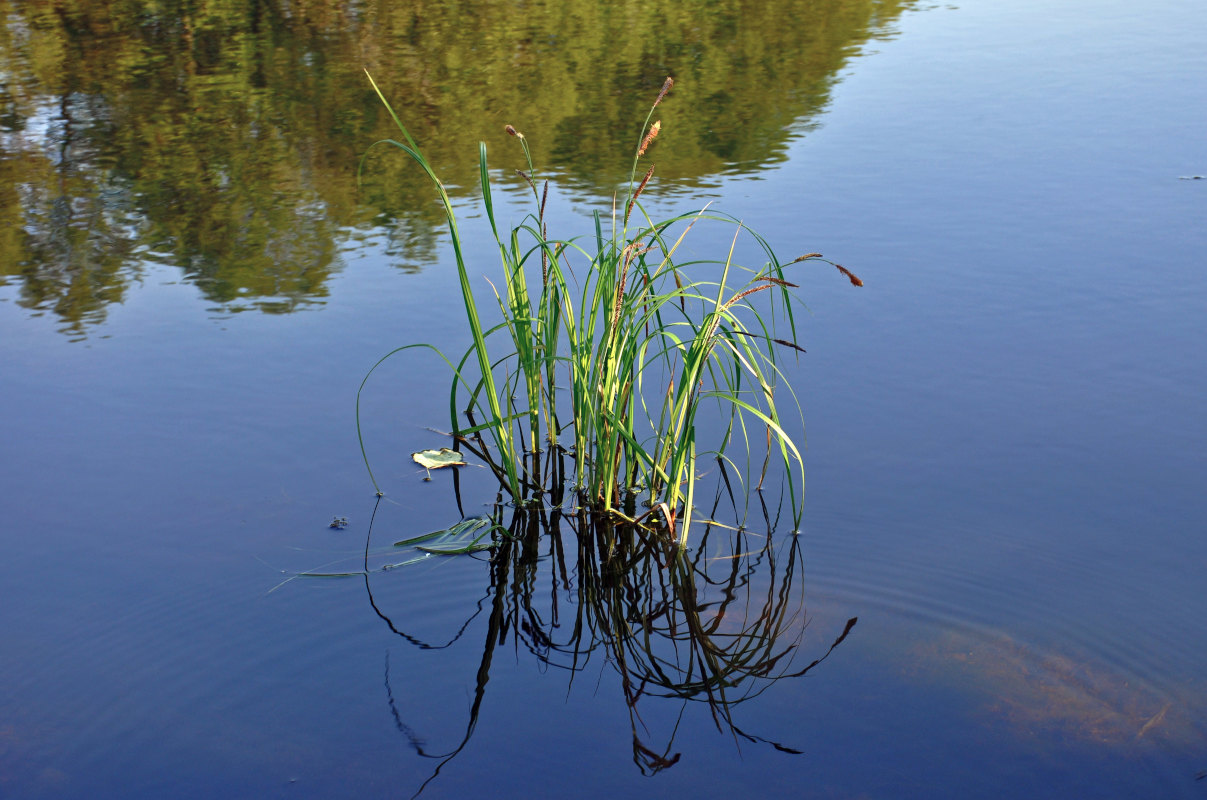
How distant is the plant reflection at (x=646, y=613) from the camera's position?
78.7 inches

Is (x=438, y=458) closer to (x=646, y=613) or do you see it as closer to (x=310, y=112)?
(x=646, y=613)

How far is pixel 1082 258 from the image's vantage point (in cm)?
394

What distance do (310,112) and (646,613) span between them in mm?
5037

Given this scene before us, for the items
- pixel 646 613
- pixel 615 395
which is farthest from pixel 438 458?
pixel 646 613

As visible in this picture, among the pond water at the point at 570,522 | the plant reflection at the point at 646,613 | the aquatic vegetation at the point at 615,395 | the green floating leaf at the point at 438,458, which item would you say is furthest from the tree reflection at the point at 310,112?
the plant reflection at the point at 646,613

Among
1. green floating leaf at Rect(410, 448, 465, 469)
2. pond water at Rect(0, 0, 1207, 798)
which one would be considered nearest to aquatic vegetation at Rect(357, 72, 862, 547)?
green floating leaf at Rect(410, 448, 465, 469)

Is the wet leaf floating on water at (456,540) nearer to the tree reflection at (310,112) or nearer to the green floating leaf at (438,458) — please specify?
the green floating leaf at (438,458)

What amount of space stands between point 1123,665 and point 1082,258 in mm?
2317

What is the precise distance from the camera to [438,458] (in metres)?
2.79

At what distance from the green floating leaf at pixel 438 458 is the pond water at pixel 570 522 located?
0.04 meters

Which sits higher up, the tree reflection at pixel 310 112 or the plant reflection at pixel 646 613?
the tree reflection at pixel 310 112

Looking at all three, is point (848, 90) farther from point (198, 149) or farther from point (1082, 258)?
point (198, 149)

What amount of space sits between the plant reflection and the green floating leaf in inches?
10.2

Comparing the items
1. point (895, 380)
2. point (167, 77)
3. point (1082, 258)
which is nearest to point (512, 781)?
point (895, 380)
